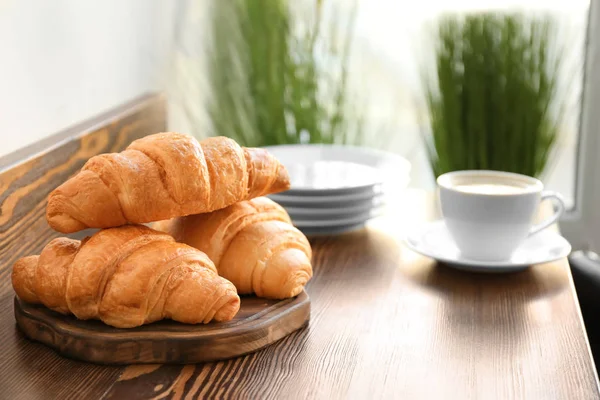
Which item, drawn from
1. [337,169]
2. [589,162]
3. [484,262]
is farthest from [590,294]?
[589,162]

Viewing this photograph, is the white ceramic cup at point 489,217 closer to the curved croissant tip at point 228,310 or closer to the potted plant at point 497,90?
the curved croissant tip at point 228,310

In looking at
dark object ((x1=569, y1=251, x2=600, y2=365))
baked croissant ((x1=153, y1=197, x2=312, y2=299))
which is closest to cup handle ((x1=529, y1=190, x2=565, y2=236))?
dark object ((x1=569, y1=251, x2=600, y2=365))

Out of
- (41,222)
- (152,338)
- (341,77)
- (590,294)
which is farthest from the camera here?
(341,77)

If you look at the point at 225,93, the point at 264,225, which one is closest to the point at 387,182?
the point at 264,225

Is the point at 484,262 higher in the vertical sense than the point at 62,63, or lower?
lower

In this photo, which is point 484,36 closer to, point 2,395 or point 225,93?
point 225,93

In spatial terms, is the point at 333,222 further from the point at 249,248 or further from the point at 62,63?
the point at 62,63
